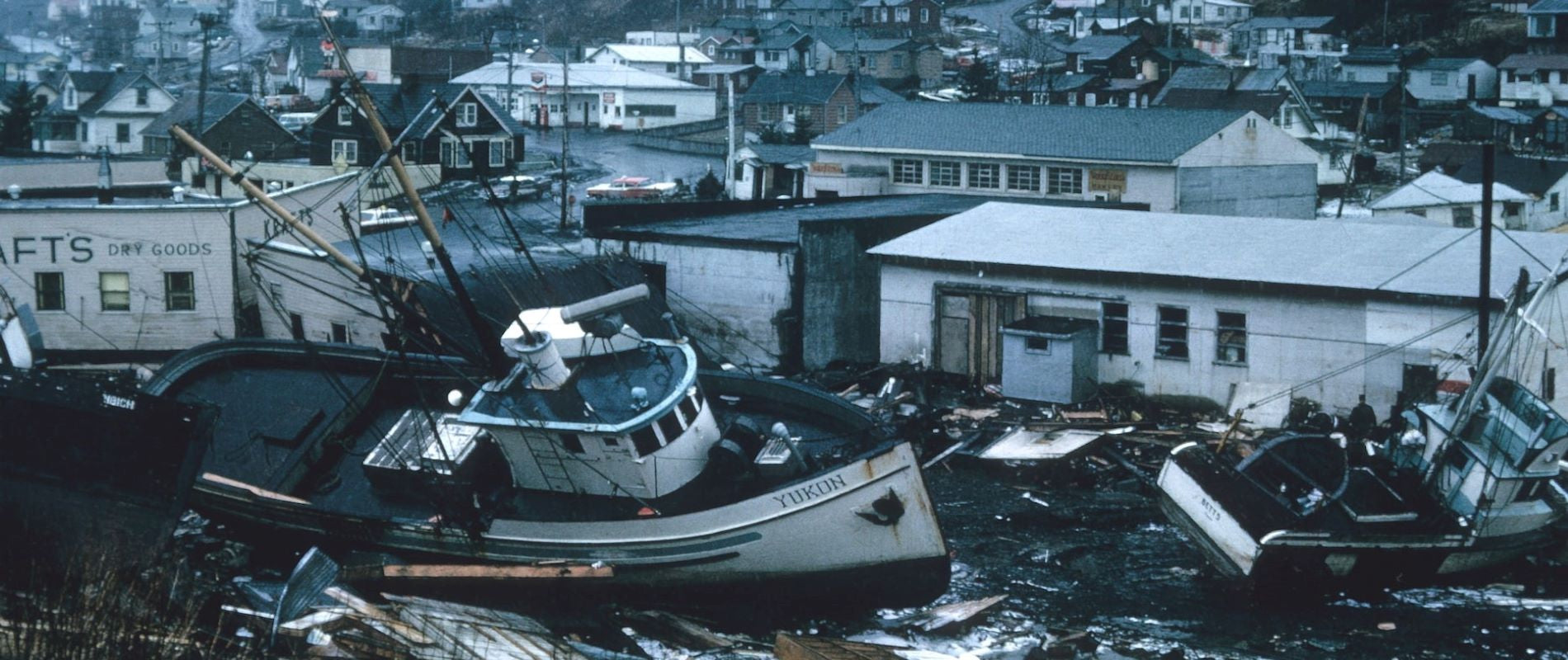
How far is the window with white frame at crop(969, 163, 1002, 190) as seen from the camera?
42.1 metres

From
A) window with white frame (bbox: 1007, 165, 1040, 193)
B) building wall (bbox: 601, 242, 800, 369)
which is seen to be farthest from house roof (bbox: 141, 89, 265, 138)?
building wall (bbox: 601, 242, 800, 369)

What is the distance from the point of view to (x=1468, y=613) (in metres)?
17.5

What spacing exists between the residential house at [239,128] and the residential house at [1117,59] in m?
36.1

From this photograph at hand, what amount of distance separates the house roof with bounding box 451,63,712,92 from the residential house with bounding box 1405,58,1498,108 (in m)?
33.2

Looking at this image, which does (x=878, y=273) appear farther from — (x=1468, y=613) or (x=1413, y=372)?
(x=1468, y=613)

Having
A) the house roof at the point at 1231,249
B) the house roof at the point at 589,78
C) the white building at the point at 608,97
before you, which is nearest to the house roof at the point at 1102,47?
the white building at the point at 608,97

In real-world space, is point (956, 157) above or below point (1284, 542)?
above

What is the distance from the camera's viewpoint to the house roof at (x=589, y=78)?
78.0 meters

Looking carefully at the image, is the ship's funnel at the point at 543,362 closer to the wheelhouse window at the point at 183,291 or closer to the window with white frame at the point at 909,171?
the wheelhouse window at the point at 183,291

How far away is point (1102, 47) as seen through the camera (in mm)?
75125

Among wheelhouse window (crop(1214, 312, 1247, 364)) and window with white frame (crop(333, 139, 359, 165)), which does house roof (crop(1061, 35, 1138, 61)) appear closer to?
window with white frame (crop(333, 139, 359, 165))

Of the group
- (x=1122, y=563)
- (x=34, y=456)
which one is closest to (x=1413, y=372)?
(x=1122, y=563)

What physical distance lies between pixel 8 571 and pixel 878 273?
1748 centimetres

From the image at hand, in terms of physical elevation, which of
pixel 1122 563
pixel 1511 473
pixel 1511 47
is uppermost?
pixel 1511 47
